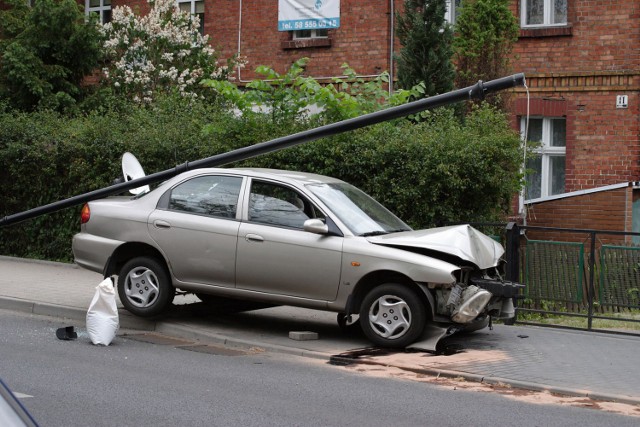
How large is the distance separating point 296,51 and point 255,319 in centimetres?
1208

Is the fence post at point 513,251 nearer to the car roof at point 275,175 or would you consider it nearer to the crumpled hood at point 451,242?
the crumpled hood at point 451,242

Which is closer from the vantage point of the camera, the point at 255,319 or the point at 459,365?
the point at 459,365

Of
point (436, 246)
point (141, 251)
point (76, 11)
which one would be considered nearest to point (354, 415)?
point (436, 246)

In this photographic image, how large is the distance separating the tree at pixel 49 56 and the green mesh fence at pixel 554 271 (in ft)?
37.9

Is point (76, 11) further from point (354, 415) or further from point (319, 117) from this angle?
point (354, 415)

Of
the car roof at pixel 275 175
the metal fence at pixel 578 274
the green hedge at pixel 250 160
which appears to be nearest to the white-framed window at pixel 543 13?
the green hedge at pixel 250 160

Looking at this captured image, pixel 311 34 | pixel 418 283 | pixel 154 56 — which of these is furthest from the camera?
pixel 311 34

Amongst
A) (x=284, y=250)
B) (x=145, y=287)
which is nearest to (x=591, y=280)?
(x=284, y=250)

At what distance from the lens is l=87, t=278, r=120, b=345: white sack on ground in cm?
945

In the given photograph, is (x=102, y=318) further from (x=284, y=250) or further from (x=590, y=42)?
(x=590, y=42)

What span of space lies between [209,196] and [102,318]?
6.05 ft

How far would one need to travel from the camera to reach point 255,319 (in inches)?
449

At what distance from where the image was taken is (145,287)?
10461 mm

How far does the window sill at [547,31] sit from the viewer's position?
19.1 m
